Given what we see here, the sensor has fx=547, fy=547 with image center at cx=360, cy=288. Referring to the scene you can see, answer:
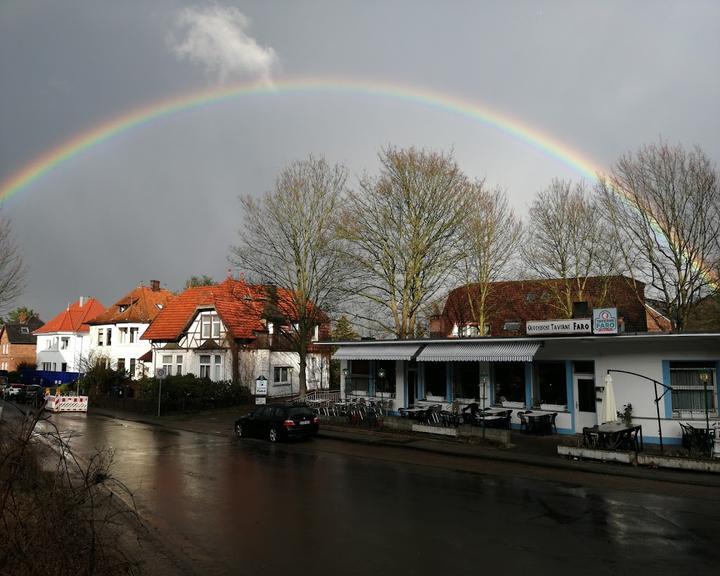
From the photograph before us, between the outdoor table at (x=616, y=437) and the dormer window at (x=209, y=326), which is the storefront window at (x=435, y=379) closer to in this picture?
the outdoor table at (x=616, y=437)

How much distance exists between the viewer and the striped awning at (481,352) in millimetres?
20422

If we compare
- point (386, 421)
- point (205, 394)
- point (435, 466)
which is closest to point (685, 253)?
point (386, 421)

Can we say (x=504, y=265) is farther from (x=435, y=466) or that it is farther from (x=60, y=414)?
(x=60, y=414)

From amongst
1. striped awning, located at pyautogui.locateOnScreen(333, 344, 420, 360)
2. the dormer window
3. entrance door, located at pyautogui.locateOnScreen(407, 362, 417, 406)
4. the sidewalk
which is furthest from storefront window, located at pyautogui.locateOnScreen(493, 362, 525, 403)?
the dormer window

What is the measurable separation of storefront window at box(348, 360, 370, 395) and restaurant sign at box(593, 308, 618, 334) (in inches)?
487

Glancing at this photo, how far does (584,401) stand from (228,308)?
90.4 ft

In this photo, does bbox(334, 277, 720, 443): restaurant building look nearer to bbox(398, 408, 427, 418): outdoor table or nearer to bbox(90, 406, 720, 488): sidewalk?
bbox(398, 408, 427, 418): outdoor table

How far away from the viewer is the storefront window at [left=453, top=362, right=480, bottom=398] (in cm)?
2408

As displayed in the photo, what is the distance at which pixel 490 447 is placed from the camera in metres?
18.9

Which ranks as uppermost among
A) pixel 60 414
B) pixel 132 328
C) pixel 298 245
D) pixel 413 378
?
pixel 298 245

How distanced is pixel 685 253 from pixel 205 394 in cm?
2761

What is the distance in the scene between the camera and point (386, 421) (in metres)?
23.5

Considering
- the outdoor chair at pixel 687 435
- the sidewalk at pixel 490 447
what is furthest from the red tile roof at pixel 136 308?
the outdoor chair at pixel 687 435

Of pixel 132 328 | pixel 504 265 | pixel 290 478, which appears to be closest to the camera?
pixel 290 478
